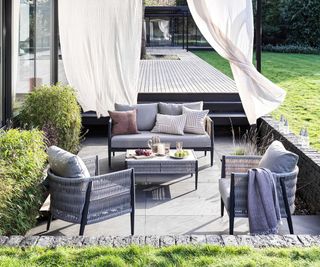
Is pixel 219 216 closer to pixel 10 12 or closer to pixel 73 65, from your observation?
pixel 10 12

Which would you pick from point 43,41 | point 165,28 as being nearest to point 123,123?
point 43,41

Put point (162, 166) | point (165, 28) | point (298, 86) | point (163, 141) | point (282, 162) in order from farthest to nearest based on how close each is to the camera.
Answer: point (165, 28) < point (298, 86) < point (163, 141) < point (162, 166) < point (282, 162)

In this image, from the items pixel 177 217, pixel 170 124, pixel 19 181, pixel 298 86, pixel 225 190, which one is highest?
pixel 298 86

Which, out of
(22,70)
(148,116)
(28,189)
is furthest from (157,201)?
(22,70)

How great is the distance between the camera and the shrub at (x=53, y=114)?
779 centimetres

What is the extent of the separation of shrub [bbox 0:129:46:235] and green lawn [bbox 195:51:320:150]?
4920 mm

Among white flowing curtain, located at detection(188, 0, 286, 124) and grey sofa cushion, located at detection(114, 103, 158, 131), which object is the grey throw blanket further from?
grey sofa cushion, located at detection(114, 103, 158, 131)

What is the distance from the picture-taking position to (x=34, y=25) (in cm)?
900

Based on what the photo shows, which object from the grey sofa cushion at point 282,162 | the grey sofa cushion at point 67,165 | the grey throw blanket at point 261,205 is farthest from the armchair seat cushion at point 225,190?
the grey sofa cushion at point 67,165

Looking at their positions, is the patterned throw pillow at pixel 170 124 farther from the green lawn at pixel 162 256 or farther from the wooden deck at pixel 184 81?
the green lawn at pixel 162 256

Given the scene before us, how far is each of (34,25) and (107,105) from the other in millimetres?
1942

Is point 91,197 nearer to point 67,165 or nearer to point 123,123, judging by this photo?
point 67,165

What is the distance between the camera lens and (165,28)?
35.1 meters

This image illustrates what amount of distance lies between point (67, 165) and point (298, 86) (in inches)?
497
